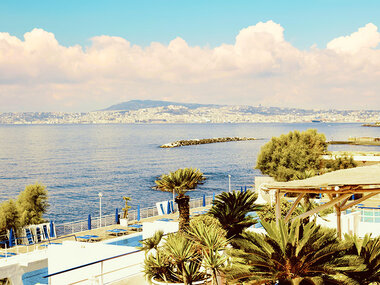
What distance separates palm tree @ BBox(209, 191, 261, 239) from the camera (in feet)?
39.9

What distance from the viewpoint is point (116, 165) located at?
323 feet

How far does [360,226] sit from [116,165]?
271ft

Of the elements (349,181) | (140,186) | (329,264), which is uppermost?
(349,181)

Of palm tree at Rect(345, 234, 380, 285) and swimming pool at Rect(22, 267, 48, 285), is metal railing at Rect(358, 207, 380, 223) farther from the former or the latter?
swimming pool at Rect(22, 267, 48, 285)

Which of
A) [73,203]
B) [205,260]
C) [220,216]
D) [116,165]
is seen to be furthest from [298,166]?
[116,165]

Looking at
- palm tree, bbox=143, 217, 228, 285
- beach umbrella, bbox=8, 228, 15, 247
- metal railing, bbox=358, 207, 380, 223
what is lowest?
beach umbrella, bbox=8, 228, 15, 247

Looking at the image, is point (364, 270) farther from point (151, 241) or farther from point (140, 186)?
point (140, 186)

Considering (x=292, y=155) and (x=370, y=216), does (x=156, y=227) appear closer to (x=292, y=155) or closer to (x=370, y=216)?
(x=370, y=216)

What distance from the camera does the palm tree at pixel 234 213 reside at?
39.9 ft

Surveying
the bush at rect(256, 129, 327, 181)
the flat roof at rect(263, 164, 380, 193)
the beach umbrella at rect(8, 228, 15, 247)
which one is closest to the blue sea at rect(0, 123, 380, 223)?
the beach umbrella at rect(8, 228, 15, 247)

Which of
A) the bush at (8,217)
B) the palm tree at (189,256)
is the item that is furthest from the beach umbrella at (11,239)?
the palm tree at (189,256)

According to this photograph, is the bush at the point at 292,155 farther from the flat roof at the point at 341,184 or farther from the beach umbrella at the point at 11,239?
the flat roof at the point at 341,184

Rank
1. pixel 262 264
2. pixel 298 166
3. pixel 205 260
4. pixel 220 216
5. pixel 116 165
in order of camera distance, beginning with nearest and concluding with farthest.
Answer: pixel 262 264, pixel 205 260, pixel 220 216, pixel 298 166, pixel 116 165

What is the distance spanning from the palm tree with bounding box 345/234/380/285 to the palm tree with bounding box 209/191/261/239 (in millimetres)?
4844
